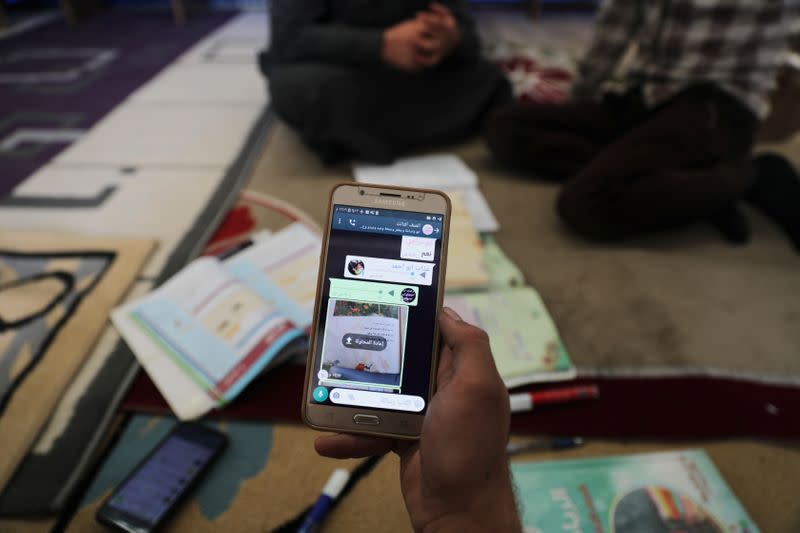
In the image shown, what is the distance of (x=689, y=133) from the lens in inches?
37.6

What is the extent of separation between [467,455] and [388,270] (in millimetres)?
181

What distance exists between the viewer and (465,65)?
1.42 m

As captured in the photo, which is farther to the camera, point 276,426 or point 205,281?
point 205,281

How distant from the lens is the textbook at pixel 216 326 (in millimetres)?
624

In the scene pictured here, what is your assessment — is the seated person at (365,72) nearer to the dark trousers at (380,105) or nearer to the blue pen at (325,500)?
the dark trousers at (380,105)

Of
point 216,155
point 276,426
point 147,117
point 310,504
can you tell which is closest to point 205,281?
point 276,426

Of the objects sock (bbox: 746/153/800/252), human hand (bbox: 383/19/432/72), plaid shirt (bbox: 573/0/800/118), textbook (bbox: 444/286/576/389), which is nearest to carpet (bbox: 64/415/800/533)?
textbook (bbox: 444/286/576/389)

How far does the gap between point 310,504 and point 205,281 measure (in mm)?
380

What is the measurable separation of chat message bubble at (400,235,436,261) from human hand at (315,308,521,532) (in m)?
0.10


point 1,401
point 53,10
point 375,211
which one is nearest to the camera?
point 375,211

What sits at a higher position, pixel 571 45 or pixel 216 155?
pixel 571 45

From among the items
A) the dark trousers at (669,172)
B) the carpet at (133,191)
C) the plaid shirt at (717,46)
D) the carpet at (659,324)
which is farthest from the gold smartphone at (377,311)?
the plaid shirt at (717,46)

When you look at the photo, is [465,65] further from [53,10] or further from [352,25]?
[53,10]

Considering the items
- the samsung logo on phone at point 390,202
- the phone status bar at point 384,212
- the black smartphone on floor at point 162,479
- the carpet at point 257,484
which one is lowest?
the carpet at point 257,484
